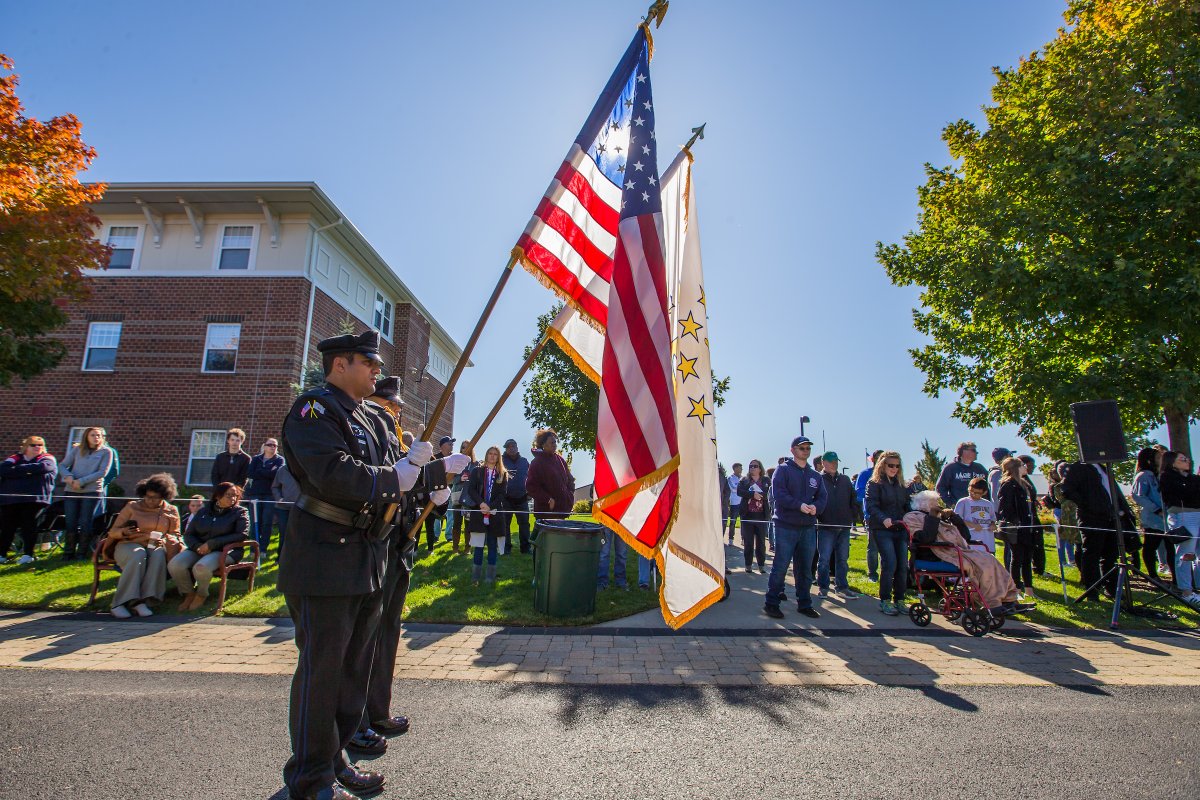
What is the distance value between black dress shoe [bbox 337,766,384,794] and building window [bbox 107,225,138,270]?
22.0m

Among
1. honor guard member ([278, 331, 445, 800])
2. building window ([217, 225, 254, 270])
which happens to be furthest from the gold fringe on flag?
building window ([217, 225, 254, 270])

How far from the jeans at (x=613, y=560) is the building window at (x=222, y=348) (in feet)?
49.9

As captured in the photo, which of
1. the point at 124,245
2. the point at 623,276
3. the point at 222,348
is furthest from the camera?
the point at 124,245

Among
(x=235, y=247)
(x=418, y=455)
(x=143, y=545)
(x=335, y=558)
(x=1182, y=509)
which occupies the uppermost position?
(x=235, y=247)

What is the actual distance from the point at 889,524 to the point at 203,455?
18.6 meters

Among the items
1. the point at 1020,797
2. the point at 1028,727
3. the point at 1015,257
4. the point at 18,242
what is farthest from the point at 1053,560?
the point at 18,242

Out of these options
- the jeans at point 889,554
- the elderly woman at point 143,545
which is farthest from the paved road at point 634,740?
the jeans at point 889,554

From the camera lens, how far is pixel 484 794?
114 inches

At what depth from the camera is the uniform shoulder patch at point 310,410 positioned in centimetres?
276

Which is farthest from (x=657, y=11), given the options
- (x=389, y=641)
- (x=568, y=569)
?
(x=568, y=569)

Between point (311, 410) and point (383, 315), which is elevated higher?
point (383, 315)

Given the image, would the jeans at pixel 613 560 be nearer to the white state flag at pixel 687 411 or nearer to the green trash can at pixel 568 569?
the green trash can at pixel 568 569

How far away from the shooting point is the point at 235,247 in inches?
747

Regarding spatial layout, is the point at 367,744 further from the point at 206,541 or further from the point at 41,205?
the point at 41,205
